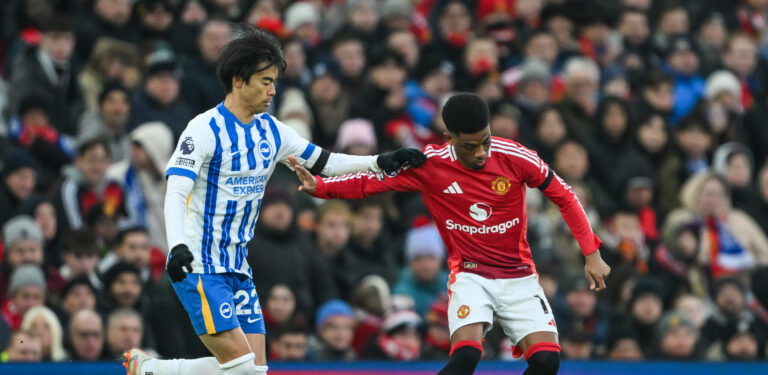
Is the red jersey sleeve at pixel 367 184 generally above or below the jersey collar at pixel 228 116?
below

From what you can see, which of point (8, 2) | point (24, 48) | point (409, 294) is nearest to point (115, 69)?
point (24, 48)

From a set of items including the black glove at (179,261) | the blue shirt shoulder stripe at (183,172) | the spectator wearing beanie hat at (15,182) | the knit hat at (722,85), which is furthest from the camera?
the knit hat at (722,85)

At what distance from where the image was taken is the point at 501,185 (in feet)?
23.4

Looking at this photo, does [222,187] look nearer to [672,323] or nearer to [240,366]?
[240,366]

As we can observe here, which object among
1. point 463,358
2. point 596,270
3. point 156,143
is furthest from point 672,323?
point 156,143

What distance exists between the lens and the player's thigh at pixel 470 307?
276 inches

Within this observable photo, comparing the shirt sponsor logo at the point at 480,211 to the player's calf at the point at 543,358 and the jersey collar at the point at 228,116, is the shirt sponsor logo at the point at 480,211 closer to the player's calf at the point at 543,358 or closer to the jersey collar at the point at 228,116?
the player's calf at the point at 543,358

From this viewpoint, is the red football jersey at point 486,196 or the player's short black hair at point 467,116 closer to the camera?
the player's short black hair at point 467,116

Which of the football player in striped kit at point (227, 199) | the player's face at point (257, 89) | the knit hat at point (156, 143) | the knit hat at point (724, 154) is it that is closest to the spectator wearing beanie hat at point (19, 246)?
the knit hat at point (156, 143)

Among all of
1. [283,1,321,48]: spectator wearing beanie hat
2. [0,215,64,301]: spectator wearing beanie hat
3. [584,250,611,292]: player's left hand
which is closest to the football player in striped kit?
[584,250,611,292]: player's left hand

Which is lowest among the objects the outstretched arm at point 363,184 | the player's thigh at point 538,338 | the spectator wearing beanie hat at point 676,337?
the spectator wearing beanie hat at point 676,337

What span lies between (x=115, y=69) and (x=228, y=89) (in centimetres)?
482

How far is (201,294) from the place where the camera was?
6664 mm

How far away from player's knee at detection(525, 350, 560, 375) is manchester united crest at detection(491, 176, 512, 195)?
0.90 meters
